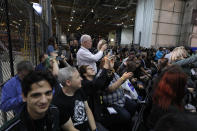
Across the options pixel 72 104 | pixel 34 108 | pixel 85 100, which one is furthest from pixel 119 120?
pixel 34 108

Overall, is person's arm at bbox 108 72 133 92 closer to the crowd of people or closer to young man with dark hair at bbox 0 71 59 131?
the crowd of people

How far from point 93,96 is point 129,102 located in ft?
2.78

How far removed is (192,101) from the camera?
7.15ft

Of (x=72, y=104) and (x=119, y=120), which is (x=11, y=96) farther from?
(x=119, y=120)

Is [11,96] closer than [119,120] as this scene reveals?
Yes

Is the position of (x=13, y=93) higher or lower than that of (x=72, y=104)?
higher

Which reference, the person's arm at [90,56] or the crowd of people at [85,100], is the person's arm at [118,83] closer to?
the crowd of people at [85,100]

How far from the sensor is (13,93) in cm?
133

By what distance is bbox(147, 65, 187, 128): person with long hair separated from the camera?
126 cm

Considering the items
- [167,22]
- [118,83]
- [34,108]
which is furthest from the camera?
[167,22]

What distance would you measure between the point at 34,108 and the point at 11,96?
21.4 inches

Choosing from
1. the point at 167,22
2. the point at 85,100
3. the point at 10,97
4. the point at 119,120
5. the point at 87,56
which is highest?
the point at 167,22

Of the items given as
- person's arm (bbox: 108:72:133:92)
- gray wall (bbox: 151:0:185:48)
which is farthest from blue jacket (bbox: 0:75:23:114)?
gray wall (bbox: 151:0:185:48)

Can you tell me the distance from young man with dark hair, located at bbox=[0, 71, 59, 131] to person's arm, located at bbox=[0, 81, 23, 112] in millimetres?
369
